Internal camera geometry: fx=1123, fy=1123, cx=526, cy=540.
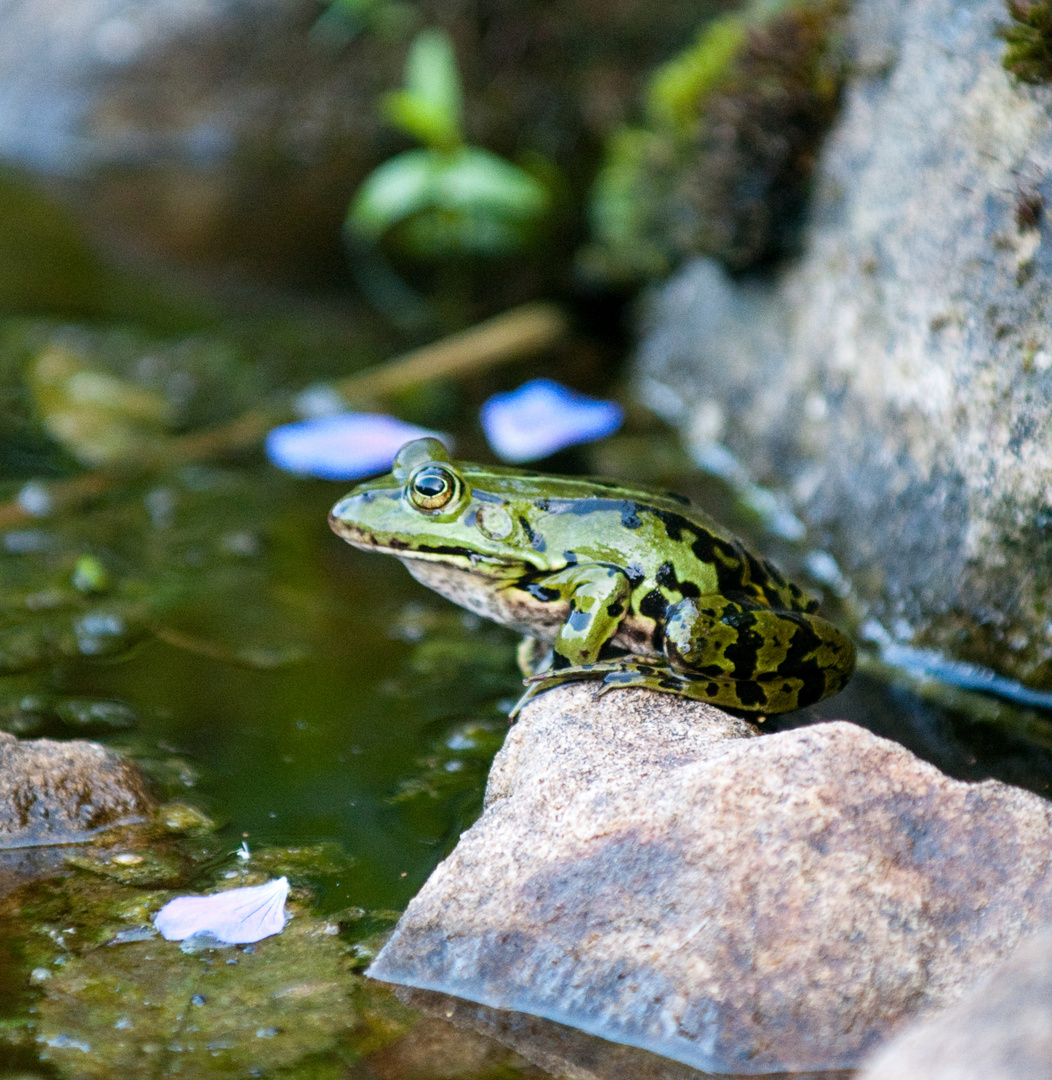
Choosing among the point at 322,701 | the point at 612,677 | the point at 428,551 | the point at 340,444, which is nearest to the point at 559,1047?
the point at 612,677

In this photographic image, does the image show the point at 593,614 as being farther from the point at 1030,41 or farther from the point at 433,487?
the point at 1030,41

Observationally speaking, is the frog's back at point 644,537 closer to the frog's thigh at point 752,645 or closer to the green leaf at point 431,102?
the frog's thigh at point 752,645

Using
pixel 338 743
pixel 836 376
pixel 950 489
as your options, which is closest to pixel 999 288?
pixel 950 489

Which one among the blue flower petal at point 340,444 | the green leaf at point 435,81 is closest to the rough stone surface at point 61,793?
the blue flower petal at point 340,444

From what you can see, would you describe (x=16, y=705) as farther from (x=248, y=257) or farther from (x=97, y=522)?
(x=248, y=257)

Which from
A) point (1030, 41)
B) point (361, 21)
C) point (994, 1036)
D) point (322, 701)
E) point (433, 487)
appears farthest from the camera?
point (361, 21)

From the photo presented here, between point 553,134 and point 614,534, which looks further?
point 553,134

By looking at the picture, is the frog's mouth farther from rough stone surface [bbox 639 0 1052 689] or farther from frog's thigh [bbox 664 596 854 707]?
rough stone surface [bbox 639 0 1052 689]
